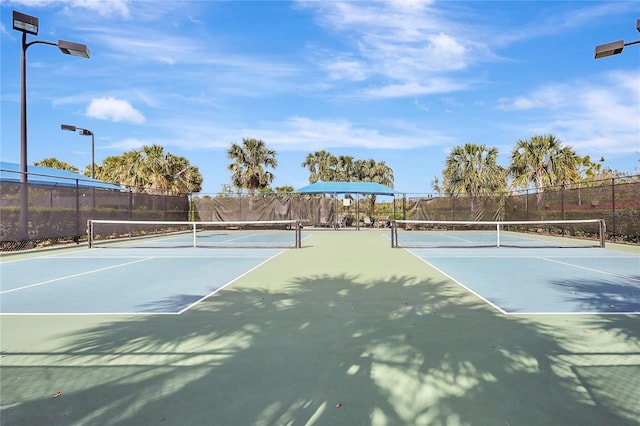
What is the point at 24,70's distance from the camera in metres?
12.9

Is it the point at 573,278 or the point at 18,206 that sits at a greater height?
the point at 18,206

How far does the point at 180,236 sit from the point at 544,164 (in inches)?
880

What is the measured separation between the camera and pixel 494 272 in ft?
26.8

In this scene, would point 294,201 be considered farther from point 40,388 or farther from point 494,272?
point 40,388

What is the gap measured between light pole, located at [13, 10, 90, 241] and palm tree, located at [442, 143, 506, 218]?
2381 centimetres

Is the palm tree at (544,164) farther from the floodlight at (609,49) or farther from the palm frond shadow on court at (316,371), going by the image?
the palm frond shadow on court at (316,371)

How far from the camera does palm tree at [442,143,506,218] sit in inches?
1114

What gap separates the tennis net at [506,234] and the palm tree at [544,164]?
3.43 m

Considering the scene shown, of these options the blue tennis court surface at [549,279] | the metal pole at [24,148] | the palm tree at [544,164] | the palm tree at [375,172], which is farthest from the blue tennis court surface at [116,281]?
the palm tree at [375,172]

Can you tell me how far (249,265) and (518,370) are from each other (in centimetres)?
700

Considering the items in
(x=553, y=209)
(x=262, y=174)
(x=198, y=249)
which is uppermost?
(x=262, y=174)

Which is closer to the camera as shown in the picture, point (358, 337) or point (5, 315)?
point (358, 337)

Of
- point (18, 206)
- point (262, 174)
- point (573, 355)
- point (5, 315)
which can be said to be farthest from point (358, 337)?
point (262, 174)

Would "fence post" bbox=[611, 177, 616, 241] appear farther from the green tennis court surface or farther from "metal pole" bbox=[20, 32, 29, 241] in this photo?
"metal pole" bbox=[20, 32, 29, 241]
